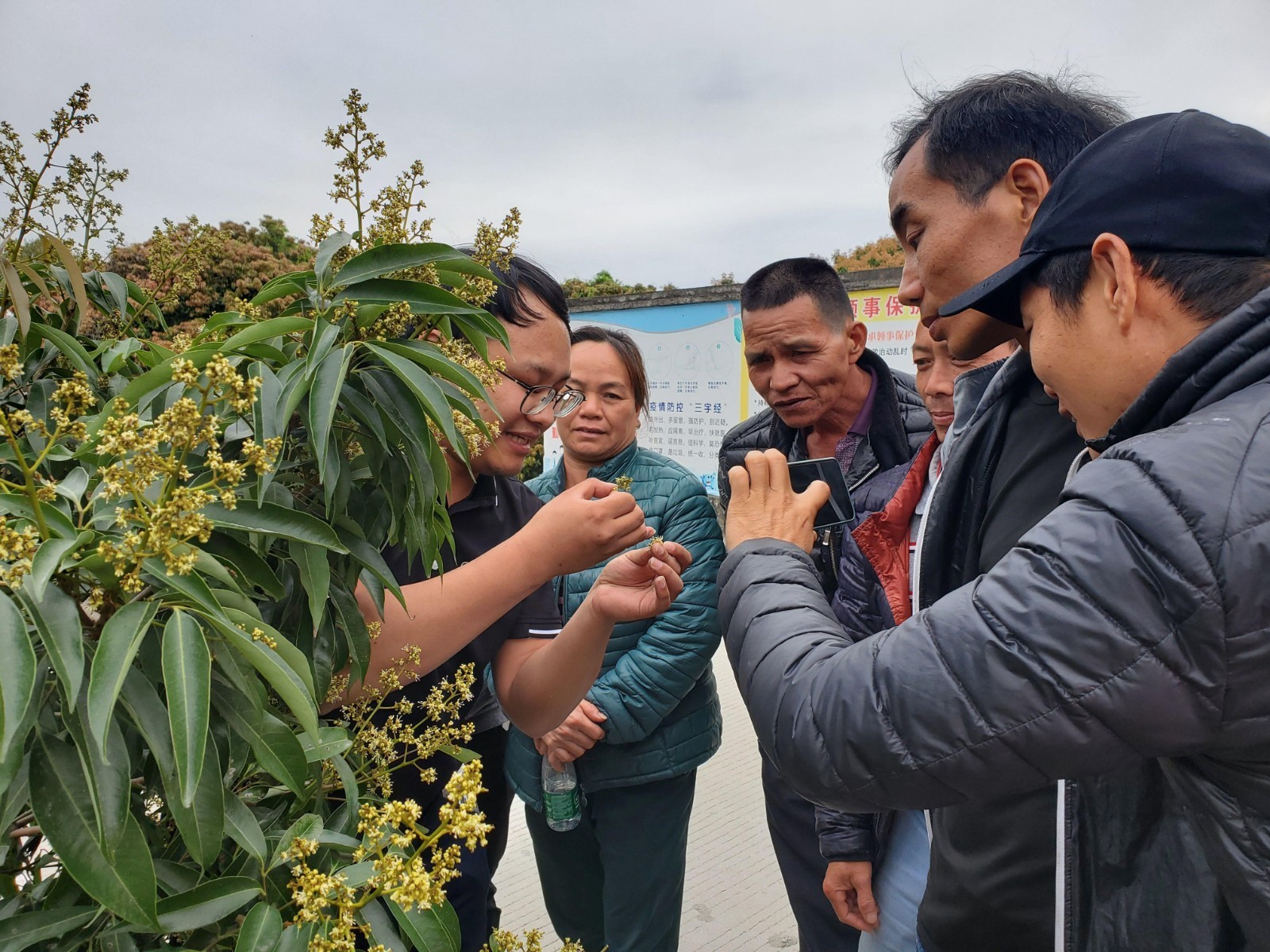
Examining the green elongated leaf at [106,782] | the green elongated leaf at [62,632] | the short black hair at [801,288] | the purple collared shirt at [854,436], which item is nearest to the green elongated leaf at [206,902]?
the green elongated leaf at [106,782]

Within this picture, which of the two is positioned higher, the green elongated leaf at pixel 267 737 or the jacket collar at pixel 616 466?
the green elongated leaf at pixel 267 737

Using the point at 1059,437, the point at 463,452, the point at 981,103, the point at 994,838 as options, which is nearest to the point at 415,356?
the point at 463,452

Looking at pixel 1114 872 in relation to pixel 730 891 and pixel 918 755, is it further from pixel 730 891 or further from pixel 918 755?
Result: pixel 730 891

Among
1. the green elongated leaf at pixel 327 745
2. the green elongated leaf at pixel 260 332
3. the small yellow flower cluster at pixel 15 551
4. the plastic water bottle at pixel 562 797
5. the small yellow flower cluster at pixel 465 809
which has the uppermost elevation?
the green elongated leaf at pixel 260 332

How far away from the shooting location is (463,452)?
1.00 metres

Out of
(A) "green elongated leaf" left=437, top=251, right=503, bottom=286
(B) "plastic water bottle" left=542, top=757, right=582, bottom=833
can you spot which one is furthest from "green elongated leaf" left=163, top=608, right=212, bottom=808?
(B) "plastic water bottle" left=542, top=757, right=582, bottom=833

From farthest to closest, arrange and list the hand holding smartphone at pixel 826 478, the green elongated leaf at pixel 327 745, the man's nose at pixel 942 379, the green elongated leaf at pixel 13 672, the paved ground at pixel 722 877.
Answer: the paved ground at pixel 722 877, the man's nose at pixel 942 379, the hand holding smartphone at pixel 826 478, the green elongated leaf at pixel 327 745, the green elongated leaf at pixel 13 672

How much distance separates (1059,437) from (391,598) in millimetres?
1224

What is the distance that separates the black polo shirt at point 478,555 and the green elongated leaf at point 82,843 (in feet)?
3.44

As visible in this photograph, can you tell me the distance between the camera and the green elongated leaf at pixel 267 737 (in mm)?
770

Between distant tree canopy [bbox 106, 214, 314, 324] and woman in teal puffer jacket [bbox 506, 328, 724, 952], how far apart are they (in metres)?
1.51

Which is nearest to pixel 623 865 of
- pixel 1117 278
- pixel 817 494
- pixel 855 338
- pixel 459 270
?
pixel 817 494

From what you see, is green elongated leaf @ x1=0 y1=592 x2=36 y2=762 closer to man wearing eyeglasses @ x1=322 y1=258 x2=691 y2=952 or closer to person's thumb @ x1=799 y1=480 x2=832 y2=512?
man wearing eyeglasses @ x1=322 y1=258 x2=691 y2=952

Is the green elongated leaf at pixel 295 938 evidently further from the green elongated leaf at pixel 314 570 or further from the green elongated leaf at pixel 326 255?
the green elongated leaf at pixel 326 255
